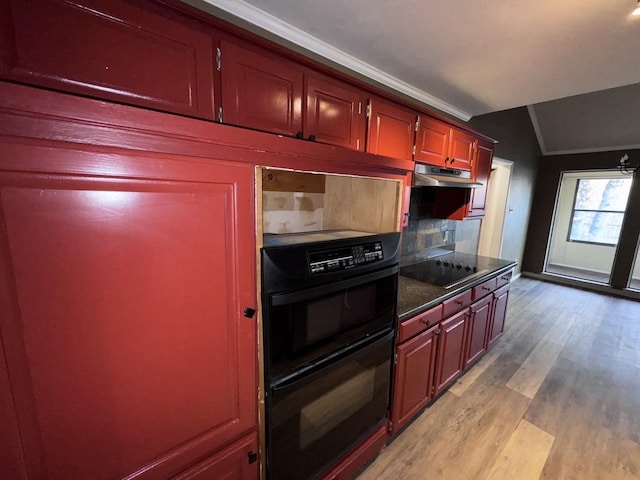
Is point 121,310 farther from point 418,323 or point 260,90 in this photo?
point 418,323

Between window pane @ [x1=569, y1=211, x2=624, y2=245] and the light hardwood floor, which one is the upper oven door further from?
window pane @ [x1=569, y1=211, x2=624, y2=245]

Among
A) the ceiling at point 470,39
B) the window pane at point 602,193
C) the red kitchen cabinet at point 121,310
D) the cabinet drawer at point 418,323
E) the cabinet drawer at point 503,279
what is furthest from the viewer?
the window pane at point 602,193

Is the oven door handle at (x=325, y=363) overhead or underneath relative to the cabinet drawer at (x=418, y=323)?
overhead

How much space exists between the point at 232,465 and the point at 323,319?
1.95ft

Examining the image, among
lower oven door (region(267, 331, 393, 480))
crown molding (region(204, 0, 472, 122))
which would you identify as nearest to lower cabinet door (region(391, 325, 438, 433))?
lower oven door (region(267, 331, 393, 480))

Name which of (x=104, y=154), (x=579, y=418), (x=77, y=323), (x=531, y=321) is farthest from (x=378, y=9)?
(x=531, y=321)

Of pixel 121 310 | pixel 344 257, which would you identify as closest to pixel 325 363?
pixel 344 257

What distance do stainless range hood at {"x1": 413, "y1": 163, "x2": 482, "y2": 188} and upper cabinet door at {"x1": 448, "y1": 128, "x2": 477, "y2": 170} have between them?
0.13m

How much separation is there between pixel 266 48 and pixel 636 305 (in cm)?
629

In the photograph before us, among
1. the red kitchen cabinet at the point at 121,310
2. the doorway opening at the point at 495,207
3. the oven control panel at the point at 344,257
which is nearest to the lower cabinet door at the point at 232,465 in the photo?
the red kitchen cabinet at the point at 121,310

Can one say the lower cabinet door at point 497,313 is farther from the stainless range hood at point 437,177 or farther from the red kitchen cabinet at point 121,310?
the red kitchen cabinet at point 121,310

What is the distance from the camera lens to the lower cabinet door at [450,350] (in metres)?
1.93

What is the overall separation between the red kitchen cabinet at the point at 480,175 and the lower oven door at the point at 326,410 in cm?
184

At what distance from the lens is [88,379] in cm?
64
